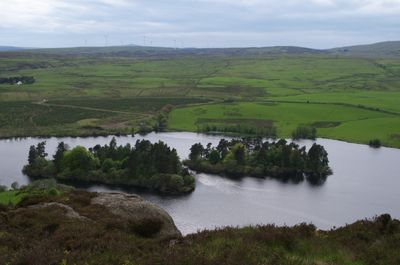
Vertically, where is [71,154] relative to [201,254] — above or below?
below

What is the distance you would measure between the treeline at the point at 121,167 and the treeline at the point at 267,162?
29.1 ft

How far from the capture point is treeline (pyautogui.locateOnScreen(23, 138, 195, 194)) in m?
82.9

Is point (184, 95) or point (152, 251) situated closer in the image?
point (152, 251)

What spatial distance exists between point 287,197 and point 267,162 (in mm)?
20191

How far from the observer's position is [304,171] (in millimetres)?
95625

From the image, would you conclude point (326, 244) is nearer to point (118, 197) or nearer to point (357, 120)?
point (118, 197)

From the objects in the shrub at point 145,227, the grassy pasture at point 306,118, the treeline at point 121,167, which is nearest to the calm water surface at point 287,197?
the treeline at point 121,167

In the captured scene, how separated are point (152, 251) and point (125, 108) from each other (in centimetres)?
15143

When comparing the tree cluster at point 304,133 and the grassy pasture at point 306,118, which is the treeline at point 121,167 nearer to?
the grassy pasture at point 306,118

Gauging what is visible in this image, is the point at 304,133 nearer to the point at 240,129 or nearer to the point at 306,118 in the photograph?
the point at 240,129

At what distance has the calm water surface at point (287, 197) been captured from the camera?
6525 cm

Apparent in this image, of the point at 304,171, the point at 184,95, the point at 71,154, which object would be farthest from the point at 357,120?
the point at 71,154

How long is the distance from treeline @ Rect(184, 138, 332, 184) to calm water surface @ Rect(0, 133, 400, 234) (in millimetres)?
3566

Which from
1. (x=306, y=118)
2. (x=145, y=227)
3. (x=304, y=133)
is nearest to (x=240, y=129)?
(x=304, y=133)
